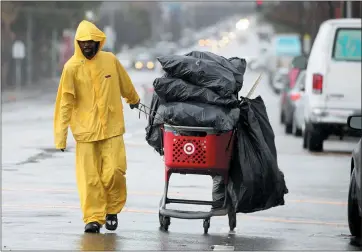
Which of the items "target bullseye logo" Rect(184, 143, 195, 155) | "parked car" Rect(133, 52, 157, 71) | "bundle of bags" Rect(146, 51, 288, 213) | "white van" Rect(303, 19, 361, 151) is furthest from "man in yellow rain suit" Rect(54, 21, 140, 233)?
"parked car" Rect(133, 52, 157, 71)

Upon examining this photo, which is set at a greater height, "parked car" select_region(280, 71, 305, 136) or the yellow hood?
the yellow hood

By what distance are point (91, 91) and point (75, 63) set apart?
0.90ft

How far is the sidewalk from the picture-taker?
181 ft

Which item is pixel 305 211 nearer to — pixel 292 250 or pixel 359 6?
pixel 292 250

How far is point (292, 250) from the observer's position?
34.7 feet

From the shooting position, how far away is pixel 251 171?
37.0 feet

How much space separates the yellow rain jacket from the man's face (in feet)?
0.12

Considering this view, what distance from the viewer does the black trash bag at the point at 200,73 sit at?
37.2 ft

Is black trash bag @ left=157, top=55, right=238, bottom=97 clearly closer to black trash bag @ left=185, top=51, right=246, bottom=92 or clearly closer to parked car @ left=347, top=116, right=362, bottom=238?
black trash bag @ left=185, top=51, right=246, bottom=92

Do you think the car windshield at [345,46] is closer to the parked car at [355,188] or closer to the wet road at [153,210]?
the wet road at [153,210]

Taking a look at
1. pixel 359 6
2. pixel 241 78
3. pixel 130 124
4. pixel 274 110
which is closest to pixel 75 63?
pixel 241 78

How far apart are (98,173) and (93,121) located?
0.46 metres

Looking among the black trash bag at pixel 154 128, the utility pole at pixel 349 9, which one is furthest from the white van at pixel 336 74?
the utility pole at pixel 349 9

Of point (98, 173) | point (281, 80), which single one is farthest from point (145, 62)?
point (98, 173)
